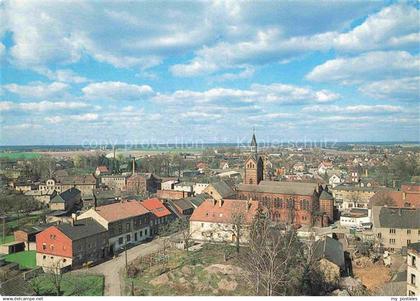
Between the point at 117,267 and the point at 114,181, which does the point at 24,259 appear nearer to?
the point at 117,267

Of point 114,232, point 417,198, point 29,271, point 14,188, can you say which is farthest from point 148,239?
point 14,188

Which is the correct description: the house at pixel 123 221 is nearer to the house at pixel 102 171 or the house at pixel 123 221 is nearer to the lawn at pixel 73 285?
the lawn at pixel 73 285

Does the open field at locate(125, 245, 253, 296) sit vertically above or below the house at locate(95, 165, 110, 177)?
below

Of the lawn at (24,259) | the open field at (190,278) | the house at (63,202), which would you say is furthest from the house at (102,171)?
the open field at (190,278)

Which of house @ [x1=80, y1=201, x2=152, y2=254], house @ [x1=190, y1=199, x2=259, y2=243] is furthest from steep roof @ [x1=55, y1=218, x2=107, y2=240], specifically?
house @ [x1=190, y1=199, x2=259, y2=243]

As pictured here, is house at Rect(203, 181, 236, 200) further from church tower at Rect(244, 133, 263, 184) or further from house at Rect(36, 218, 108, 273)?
house at Rect(36, 218, 108, 273)
